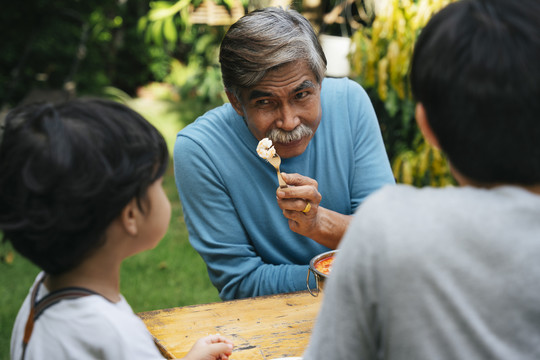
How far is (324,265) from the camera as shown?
5.29 feet

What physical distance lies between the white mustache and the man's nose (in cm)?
2

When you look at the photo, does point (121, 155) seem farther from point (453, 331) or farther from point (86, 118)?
point (453, 331)

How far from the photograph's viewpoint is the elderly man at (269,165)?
76.2 inches

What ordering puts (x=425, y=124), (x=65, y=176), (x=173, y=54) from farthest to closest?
(x=173, y=54)
(x=65, y=176)
(x=425, y=124)

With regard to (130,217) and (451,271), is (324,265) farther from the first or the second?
(451,271)

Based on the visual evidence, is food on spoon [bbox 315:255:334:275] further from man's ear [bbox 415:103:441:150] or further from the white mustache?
man's ear [bbox 415:103:441:150]

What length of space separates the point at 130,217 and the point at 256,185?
99 centimetres

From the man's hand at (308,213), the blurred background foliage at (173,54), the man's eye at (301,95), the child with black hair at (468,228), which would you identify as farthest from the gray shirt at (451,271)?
the blurred background foliage at (173,54)

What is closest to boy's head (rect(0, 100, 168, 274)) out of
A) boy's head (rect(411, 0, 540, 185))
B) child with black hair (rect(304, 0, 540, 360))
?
child with black hair (rect(304, 0, 540, 360))

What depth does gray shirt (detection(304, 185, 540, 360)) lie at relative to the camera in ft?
2.60

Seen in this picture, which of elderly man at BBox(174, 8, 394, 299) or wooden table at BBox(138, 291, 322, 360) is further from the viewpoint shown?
elderly man at BBox(174, 8, 394, 299)

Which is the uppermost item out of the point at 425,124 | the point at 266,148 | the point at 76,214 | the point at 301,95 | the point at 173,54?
the point at 425,124

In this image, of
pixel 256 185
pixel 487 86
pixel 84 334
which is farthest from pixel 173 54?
pixel 487 86

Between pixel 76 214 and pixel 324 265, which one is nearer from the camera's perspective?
pixel 76 214
